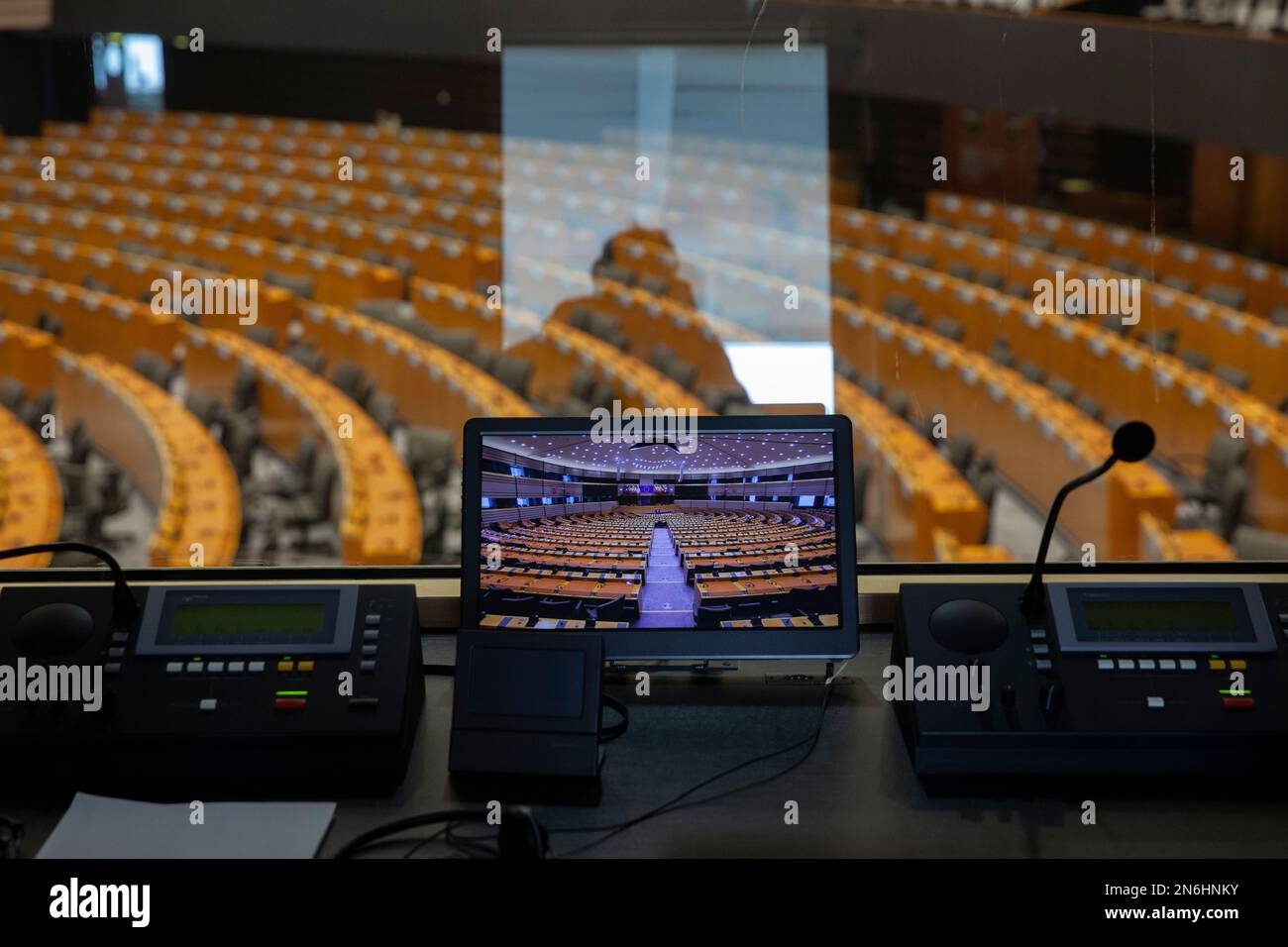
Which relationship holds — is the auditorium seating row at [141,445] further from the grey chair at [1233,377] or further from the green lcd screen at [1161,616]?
the grey chair at [1233,377]

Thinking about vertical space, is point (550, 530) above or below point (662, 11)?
below

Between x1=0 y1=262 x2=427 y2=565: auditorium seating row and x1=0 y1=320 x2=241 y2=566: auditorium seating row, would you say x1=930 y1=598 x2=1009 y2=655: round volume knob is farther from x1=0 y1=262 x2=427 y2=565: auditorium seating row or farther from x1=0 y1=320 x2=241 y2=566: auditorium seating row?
x1=0 y1=262 x2=427 y2=565: auditorium seating row

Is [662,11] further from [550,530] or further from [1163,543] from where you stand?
[550,530]

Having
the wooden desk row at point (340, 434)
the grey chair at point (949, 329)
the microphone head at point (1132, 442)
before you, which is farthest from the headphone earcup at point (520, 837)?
the grey chair at point (949, 329)

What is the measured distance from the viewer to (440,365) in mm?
6781

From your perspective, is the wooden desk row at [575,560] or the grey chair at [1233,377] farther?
the grey chair at [1233,377]

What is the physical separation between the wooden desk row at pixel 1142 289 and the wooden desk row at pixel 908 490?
2.15 metres

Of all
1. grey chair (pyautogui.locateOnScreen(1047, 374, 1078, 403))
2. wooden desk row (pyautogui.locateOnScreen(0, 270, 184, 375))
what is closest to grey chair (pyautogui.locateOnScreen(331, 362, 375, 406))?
wooden desk row (pyautogui.locateOnScreen(0, 270, 184, 375))

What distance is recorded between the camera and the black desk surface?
45.6 inches

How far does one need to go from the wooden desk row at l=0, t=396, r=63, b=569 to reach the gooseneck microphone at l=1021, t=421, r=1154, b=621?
12.0 feet

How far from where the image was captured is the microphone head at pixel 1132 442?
4.20ft

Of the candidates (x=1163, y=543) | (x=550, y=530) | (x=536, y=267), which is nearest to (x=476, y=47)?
(x=536, y=267)
